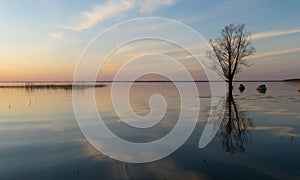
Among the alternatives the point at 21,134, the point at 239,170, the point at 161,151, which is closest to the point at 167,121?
the point at 161,151

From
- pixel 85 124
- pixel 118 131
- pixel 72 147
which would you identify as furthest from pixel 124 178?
pixel 85 124

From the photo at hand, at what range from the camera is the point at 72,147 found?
1280cm

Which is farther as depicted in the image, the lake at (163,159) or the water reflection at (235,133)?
the water reflection at (235,133)

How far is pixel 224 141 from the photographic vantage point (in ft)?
44.5

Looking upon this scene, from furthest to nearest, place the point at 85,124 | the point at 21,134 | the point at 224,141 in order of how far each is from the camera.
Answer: the point at 85,124
the point at 21,134
the point at 224,141

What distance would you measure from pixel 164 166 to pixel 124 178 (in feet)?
5.76

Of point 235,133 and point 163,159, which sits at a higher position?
point 235,133

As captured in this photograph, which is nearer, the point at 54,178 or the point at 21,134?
the point at 54,178

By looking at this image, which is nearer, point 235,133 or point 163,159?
point 163,159

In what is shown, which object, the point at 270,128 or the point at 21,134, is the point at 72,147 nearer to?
the point at 21,134

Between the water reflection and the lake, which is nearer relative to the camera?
the lake

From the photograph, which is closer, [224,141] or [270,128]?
[224,141]

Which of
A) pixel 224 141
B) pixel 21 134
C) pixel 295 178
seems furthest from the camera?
pixel 21 134

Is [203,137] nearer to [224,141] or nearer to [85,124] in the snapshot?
[224,141]
